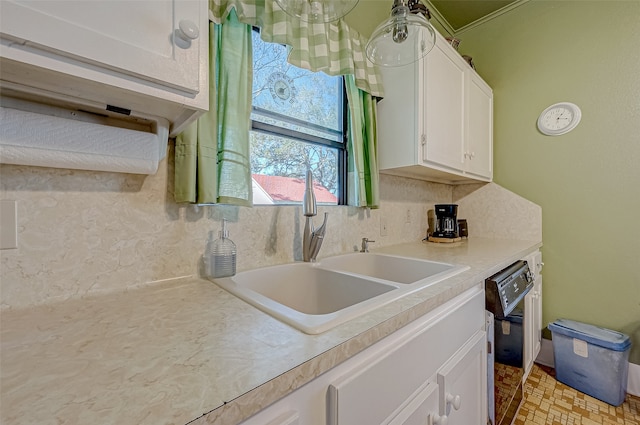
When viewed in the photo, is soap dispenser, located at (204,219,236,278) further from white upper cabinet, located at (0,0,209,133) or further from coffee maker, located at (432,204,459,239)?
coffee maker, located at (432,204,459,239)

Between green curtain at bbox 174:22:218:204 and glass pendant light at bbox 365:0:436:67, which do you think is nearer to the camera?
green curtain at bbox 174:22:218:204

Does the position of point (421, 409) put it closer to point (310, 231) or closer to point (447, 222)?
point (310, 231)

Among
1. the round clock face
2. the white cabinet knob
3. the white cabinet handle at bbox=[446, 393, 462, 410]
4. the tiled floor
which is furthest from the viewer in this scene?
the tiled floor

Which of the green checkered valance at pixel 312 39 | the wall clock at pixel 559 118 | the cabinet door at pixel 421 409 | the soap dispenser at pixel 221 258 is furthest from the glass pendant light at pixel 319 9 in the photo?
the wall clock at pixel 559 118

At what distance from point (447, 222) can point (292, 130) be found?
133 centimetres

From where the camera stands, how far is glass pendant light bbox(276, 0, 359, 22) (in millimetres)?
956

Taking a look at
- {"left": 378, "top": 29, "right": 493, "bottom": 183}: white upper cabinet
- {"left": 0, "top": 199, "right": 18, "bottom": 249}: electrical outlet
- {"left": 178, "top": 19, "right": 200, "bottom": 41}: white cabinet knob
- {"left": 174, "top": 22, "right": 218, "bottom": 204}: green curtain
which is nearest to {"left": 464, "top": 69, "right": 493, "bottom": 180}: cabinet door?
{"left": 378, "top": 29, "right": 493, "bottom": 183}: white upper cabinet

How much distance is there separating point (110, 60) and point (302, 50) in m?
0.85

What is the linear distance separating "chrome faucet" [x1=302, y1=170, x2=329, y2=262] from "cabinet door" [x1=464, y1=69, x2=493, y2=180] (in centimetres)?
125

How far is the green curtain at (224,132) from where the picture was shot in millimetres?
848

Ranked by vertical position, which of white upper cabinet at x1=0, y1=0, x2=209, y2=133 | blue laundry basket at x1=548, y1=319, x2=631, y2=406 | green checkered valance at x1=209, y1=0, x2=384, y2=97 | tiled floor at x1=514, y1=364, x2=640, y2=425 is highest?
green checkered valance at x1=209, y1=0, x2=384, y2=97

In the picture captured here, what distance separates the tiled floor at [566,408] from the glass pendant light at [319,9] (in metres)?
2.10

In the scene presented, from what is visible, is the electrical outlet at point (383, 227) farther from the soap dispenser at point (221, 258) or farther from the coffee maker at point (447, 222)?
the soap dispenser at point (221, 258)

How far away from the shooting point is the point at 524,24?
2.06m
